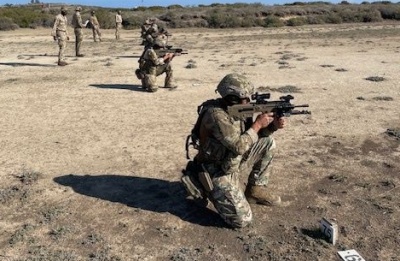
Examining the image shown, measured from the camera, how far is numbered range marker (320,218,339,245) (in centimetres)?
471

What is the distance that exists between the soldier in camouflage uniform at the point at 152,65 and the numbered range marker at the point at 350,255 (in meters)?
8.09

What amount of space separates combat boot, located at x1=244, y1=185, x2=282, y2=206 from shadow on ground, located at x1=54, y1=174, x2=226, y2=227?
1.75ft

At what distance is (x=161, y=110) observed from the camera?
1020cm

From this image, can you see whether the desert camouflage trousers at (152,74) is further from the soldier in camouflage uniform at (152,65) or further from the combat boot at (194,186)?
the combat boot at (194,186)

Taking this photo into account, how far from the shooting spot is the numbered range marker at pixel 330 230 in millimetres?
4705

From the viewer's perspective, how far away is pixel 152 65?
12.0 m

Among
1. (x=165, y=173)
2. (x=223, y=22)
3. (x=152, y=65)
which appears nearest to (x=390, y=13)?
(x=223, y=22)

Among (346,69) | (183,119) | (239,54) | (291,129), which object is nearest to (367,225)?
(291,129)

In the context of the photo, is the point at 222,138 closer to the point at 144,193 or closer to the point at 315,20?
the point at 144,193

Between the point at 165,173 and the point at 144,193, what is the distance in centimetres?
73

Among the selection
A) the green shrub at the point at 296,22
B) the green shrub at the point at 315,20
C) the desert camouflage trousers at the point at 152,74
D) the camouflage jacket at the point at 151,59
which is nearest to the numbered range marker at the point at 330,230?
the desert camouflage trousers at the point at 152,74

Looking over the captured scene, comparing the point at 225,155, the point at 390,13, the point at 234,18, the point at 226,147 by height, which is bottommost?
the point at 225,155

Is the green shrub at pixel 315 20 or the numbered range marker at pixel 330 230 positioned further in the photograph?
the green shrub at pixel 315 20

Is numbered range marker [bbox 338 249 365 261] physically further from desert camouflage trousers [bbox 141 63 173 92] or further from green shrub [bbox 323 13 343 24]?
green shrub [bbox 323 13 343 24]
